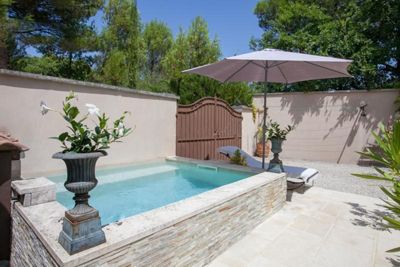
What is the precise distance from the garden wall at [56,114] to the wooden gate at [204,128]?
2.73 feet

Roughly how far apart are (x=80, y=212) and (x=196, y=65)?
41.6 ft

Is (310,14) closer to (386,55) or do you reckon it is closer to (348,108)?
(386,55)

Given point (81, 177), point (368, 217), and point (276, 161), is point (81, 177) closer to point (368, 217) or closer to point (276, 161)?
point (276, 161)

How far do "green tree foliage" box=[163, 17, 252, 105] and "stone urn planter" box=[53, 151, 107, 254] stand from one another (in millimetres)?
10102

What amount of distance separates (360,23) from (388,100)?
14.0 feet

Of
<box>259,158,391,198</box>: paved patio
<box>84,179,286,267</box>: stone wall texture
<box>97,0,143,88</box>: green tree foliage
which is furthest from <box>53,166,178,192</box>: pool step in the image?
<box>97,0,143,88</box>: green tree foliage

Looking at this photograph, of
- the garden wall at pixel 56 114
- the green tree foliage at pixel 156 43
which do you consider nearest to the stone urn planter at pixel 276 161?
the garden wall at pixel 56 114

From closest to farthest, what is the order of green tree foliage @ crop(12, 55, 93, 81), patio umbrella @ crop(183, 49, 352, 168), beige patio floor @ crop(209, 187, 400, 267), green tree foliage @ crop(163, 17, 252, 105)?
1. beige patio floor @ crop(209, 187, 400, 267)
2. patio umbrella @ crop(183, 49, 352, 168)
3. green tree foliage @ crop(163, 17, 252, 105)
4. green tree foliage @ crop(12, 55, 93, 81)

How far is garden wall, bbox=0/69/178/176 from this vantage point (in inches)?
196

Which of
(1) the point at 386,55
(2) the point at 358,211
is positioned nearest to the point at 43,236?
(2) the point at 358,211

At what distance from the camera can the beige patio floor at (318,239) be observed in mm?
3314

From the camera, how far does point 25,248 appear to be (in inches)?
111

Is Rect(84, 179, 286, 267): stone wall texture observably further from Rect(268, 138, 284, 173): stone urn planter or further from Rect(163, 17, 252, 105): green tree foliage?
Rect(163, 17, 252, 105): green tree foliage

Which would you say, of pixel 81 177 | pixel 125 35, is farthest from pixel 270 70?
pixel 125 35
